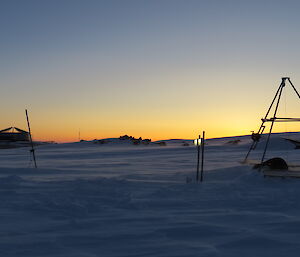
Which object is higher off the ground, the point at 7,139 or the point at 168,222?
the point at 7,139

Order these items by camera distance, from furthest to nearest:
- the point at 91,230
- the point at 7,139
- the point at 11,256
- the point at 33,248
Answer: the point at 7,139, the point at 91,230, the point at 33,248, the point at 11,256

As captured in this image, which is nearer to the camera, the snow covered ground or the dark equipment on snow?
the snow covered ground

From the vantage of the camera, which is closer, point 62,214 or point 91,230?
point 91,230

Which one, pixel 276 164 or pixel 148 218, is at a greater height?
pixel 276 164

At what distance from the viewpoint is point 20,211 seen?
6613 mm

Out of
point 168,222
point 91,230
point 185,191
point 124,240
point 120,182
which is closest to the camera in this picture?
point 124,240

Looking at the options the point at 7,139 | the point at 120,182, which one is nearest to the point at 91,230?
the point at 120,182

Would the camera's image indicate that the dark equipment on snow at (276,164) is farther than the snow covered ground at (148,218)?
Yes

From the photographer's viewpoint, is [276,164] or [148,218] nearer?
[148,218]

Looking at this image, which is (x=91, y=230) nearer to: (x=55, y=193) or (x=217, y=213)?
(x=217, y=213)

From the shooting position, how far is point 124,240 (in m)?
4.82

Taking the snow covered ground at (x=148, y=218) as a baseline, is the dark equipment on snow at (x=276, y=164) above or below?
above

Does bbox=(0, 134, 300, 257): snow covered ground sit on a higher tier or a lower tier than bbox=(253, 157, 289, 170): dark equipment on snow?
lower

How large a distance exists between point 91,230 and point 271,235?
2.69 metres
